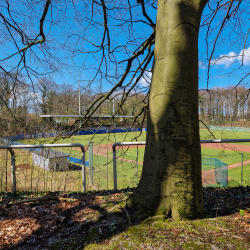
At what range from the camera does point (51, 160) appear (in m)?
6.41

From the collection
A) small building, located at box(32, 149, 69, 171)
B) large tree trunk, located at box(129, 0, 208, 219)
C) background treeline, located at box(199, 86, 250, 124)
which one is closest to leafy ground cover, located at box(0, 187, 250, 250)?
large tree trunk, located at box(129, 0, 208, 219)

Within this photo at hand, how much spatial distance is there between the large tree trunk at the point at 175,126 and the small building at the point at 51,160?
4.41 m

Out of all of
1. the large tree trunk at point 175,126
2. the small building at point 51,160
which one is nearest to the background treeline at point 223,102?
the large tree trunk at point 175,126

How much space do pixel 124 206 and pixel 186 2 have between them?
2.24 metres

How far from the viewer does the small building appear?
18.4ft

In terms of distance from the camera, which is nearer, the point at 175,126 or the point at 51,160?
the point at 175,126

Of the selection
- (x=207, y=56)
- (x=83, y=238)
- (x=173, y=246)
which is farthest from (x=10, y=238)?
(x=207, y=56)

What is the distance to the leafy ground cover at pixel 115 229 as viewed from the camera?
148 cm

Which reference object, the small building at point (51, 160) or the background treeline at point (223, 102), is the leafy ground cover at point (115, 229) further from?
the small building at point (51, 160)

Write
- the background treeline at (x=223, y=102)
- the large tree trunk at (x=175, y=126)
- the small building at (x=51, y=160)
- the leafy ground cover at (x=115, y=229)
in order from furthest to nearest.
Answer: the small building at (x=51, y=160) → the background treeline at (x=223, y=102) → the large tree trunk at (x=175, y=126) → the leafy ground cover at (x=115, y=229)

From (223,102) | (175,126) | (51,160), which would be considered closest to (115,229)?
(175,126)

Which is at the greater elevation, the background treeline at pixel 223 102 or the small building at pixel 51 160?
the background treeline at pixel 223 102

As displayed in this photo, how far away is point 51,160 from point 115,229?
532cm

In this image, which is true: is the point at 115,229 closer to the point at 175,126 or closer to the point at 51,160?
the point at 175,126
